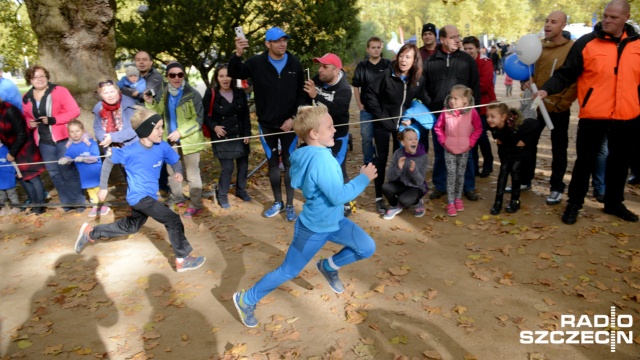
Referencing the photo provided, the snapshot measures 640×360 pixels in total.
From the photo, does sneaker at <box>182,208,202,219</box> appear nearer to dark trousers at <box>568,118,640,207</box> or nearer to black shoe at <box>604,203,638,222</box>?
dark trousers at <box>568,118,640,207</box>

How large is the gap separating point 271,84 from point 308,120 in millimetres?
2554

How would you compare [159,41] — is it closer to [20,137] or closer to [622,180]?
[20,137]

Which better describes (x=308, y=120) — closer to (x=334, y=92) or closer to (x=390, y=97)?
(x=334, y=92)

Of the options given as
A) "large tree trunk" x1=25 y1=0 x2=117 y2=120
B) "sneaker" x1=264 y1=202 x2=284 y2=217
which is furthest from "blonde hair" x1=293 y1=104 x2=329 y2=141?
"large tree trunk" x1=25 y1=0 x2=117 y2=120

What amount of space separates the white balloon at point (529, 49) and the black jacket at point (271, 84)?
2.89m

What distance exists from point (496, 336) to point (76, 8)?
7.78 metres

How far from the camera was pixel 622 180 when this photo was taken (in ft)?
17.7

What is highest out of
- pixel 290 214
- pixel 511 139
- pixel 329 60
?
pixel 329 60

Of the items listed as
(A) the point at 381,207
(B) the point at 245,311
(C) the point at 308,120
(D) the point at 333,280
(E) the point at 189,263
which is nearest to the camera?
(C) the point at 308,120

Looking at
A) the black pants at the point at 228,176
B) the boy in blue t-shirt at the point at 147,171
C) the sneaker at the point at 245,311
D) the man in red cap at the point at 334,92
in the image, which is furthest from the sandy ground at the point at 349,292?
the man in red cap at the point at 334,92

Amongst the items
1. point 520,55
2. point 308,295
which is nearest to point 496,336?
point 308,295

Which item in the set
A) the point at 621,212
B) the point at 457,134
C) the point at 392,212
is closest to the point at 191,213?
the point at 392,212

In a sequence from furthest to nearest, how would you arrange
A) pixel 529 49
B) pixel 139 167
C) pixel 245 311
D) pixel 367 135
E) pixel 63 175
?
pixel 63 175, pixel 367 135, pixel 529 49, pixel 139 167, pixel 245 311

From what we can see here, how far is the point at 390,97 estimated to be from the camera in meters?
5.95
